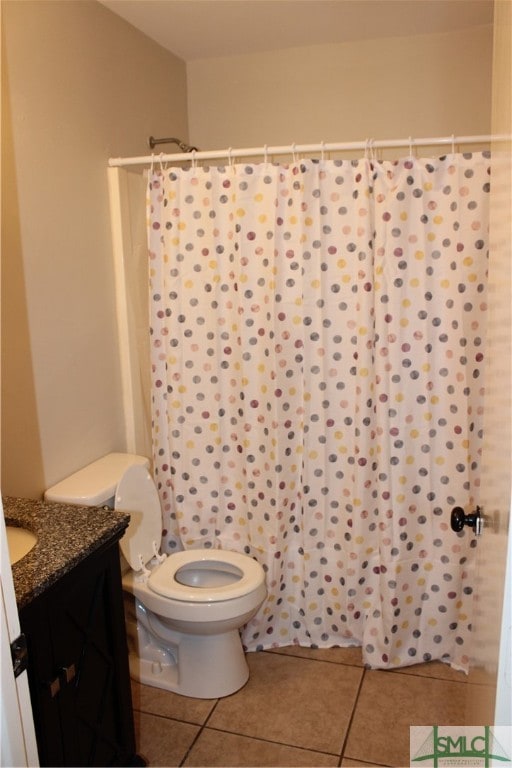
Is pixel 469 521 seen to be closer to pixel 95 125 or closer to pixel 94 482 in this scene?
pixel 94 482

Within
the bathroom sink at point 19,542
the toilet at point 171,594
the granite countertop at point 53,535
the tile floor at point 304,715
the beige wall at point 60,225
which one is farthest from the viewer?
the toilet at point 171,594

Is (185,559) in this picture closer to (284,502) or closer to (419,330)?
(284,502)

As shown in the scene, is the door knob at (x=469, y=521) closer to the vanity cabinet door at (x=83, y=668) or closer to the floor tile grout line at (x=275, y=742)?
the vanity cabinet door at (x=83, y=668)

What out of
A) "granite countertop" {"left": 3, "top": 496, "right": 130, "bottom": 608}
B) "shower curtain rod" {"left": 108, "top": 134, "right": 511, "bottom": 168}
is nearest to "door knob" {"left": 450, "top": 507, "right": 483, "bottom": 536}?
"granite countertop" {"left": 3, "top": 496, "right": 130, "bottom": 608}

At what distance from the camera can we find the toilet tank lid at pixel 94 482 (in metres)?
1.97

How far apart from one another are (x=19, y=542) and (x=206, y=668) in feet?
3.32

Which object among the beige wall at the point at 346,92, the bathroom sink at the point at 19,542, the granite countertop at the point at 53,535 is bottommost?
the bathroom sink at the point at 19,542

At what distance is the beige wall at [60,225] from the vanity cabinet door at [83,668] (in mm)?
524

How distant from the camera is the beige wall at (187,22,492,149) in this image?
260 cm

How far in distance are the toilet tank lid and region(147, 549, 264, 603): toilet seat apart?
0.38 m

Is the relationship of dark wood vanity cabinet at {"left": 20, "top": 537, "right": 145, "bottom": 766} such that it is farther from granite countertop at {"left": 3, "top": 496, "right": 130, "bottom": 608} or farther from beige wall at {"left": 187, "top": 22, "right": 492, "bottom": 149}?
beige wall at {"left": 187, "top": 22, "right": 492, "bottom": 149}

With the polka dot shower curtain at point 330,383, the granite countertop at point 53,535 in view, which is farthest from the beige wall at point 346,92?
the granite countertop at point 53,535

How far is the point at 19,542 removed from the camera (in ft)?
5.09

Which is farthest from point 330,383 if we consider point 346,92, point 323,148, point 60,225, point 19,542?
point 346,92
